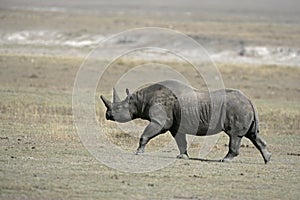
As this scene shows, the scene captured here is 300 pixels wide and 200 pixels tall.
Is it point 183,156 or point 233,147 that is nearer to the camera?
point 233,147

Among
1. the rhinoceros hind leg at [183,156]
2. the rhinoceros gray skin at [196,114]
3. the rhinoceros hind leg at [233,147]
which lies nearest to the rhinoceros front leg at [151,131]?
the rhinoceros gray skin at [196,114]

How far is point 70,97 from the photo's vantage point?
3328 cm

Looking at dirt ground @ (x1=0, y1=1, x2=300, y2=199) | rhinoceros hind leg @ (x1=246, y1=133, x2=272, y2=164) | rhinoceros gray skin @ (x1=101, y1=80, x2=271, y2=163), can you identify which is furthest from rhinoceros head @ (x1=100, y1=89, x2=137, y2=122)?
rhinoceros hind leg @ (x1=246, y1=133, x2=272, y2=164)

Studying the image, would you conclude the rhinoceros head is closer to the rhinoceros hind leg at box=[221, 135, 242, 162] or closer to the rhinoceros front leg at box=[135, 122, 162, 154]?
the rhinoceros front leg at box=[135, 122, 162, 154]

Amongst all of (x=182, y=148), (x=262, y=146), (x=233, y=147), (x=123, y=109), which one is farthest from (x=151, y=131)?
(x=262, y=146)

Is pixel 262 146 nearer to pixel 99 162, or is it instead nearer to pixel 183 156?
pixel 183 156

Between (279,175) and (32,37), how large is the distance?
4548cm

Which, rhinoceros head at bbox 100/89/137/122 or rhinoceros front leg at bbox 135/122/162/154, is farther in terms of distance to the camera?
rhinoceros head at bbox 100/89/137/122

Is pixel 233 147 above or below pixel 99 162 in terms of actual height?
above

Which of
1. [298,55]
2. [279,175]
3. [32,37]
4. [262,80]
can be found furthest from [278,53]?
[279,175]

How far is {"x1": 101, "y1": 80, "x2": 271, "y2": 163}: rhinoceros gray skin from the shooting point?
19.1 meters

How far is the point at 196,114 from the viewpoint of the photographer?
A: 1941cm

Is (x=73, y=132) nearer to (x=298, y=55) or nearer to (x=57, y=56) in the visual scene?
(x=57, y=56)

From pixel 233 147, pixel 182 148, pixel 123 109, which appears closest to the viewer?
pixel 233 147
